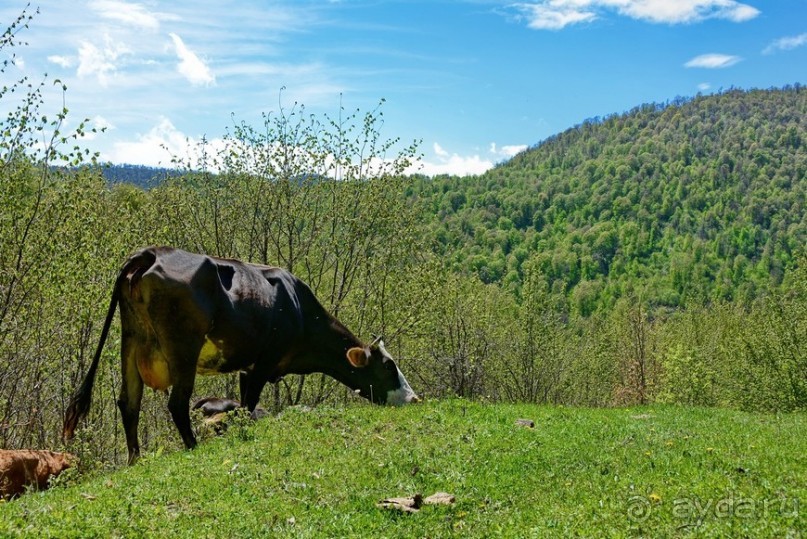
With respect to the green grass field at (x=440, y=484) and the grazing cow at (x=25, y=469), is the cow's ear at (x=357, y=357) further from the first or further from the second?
the grazing cow at (x=25, y=469)

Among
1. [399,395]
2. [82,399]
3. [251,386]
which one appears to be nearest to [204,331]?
[82,399]

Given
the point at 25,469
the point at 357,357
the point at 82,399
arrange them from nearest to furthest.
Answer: the point at 25,469 → the point at 82,399 → the point at 357,357

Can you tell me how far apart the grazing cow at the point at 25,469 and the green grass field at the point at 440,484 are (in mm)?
542

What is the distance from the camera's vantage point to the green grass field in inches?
300

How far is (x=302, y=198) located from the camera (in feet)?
80.5

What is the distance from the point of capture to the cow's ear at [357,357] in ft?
54.0

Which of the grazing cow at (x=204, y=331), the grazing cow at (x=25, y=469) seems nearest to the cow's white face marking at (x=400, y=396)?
the grazing cow at (x=204, y=331)

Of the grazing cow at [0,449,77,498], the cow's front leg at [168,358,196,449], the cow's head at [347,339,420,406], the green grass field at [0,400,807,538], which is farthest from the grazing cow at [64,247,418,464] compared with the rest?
the green grass field at [0,400,807,538]

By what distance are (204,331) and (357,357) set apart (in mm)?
4658

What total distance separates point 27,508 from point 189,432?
4705 mm

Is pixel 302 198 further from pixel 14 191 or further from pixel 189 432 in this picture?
pixel 189 432

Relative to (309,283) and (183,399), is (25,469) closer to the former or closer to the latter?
(183,399)

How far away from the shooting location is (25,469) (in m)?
10.9

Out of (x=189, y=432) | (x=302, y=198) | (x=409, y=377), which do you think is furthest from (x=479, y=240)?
(x=189, y=432)
